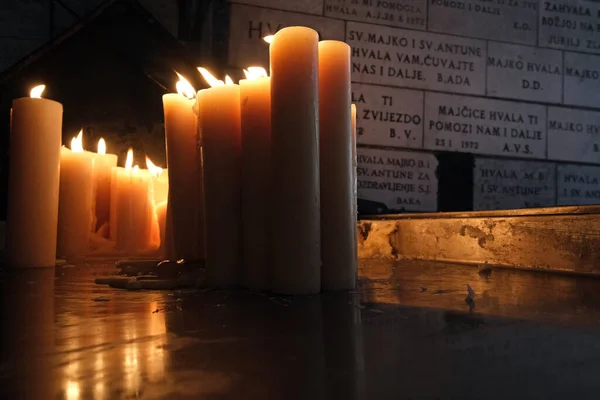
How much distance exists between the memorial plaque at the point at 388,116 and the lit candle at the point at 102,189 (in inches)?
52.9

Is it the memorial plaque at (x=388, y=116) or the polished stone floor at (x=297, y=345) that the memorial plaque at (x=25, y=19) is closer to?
the memorial plaque at (x=388, y=116)

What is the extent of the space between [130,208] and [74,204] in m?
0.21

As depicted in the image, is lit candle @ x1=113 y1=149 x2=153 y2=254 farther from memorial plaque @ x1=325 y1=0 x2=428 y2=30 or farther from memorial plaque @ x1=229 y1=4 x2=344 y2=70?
memorial plaque @ x1=325 y1=0 x2=428 y2=30

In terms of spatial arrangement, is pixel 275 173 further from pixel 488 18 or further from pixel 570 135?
pixel 570 135

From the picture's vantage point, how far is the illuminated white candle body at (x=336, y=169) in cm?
86

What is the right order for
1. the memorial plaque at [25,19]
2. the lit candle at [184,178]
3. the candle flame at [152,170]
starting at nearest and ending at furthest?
the lit candle at [184,178]
the candle flame at [152,170]
the memorial plaque at [25,19]

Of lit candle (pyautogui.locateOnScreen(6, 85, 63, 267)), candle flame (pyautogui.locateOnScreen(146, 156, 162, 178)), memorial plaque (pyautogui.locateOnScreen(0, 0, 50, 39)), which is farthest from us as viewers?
memorial plaque (pyautogui.locateOnScreen(0, 0, 50, 39))

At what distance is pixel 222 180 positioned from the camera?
2.97ft

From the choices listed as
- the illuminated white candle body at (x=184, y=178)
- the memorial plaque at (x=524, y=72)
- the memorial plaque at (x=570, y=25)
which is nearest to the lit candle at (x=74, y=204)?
the illuminated white candle body at (x=184, y=178)

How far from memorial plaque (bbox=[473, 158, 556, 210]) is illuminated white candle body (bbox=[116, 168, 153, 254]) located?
1892 millimetres

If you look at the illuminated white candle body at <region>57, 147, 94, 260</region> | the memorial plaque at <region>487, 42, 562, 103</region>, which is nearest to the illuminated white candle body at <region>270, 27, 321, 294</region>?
the illuminated white candle body at <region>57, 147, 94, 260</region>

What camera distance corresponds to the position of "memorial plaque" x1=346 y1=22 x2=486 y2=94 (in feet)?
8.75

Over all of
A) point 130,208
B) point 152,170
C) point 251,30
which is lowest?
point 130,208

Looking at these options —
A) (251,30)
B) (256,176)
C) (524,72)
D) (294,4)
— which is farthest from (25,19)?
(524,72)
